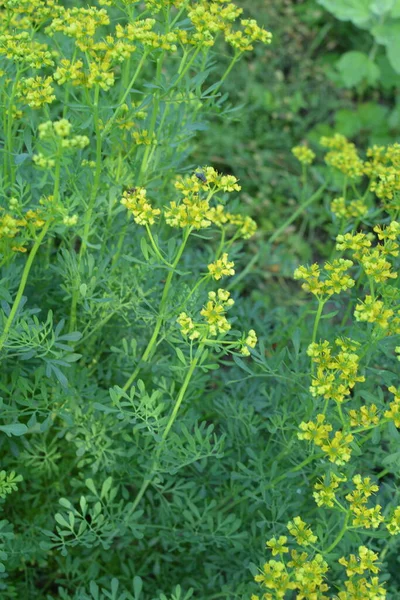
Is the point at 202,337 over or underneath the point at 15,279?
over

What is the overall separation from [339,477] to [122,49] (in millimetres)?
1153

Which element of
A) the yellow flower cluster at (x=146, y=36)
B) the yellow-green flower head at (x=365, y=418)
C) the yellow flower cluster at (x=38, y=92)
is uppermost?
the yellow flower cluster at (x=146, y=36)

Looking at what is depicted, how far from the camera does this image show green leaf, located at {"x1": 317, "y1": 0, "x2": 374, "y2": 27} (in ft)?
15.3

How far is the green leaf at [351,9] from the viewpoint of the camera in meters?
4.66

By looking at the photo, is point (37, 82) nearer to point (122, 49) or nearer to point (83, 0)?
point (122, 49)

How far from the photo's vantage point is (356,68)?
15.4 ft

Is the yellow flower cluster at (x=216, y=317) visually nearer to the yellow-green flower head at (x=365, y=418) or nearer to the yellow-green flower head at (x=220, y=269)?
the yellow-green flower head at (x=220, y=269)

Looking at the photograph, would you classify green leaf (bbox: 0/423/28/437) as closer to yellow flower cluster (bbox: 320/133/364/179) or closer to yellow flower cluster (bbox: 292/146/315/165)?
yellow flower cluster (bbox: 320/133/364/179)

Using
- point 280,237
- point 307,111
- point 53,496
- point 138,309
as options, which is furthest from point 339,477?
point 307,111

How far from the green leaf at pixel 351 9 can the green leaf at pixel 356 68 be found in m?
0.20

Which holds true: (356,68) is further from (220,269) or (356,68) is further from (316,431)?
(316,431)

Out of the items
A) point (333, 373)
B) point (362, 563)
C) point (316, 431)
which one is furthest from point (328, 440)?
point (362, 563)

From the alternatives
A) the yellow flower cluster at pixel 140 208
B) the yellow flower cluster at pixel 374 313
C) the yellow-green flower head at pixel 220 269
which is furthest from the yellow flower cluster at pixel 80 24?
the yellow flower cluster at pixel 374 313

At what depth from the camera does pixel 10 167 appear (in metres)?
2.19
